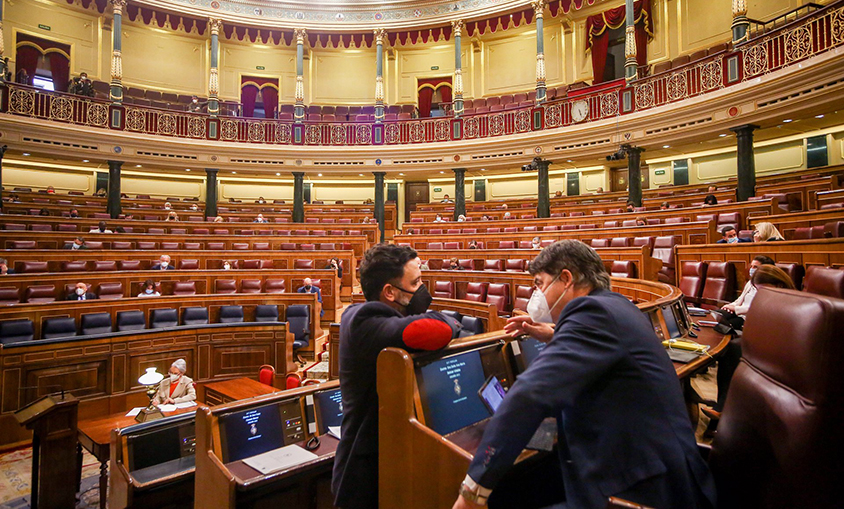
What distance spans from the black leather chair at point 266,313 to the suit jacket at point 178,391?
6.52 ft

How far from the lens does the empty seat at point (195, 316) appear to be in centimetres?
556

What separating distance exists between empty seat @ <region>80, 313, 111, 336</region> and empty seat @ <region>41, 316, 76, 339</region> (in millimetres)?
119

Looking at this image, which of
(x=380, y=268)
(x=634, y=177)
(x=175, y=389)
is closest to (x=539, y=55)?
(x=634, y=177)

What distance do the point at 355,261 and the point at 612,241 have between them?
5514 millimetres

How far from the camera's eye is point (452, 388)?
4.53 ft

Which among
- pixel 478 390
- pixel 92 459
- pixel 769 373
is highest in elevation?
pixel 769 373

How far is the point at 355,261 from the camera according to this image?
32.4 ft

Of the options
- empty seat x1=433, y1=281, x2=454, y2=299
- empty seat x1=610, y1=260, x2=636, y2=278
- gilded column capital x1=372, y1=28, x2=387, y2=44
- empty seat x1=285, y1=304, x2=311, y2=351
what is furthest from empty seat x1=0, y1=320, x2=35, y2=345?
gilded column capital x1=372, y1=28, x2=387, y2=44

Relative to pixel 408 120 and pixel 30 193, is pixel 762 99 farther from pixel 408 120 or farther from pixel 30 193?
pixel 30 193

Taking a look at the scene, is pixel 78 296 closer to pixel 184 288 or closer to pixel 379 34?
pixel 184 288

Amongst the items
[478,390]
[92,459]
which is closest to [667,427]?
[478,390]

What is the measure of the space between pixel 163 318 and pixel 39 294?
1.58 meters

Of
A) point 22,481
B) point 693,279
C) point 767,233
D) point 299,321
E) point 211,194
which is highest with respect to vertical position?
point 211,194

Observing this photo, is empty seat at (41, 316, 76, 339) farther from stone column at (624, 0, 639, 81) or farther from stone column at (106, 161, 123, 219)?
stone column at (624, 0, 639, 81)
